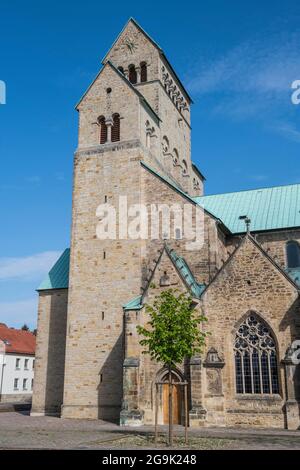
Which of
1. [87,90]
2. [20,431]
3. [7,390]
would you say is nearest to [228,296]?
[20,431]

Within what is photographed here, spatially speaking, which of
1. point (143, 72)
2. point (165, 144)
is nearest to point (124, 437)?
point (165, 144)

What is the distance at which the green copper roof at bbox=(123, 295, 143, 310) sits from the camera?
26784mm

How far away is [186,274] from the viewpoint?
27.6 m

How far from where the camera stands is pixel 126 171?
32281 millimetres

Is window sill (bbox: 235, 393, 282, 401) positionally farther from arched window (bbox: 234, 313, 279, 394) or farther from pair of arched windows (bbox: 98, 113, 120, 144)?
pair of arched windows (bbox: 98, 113, 120, 144)

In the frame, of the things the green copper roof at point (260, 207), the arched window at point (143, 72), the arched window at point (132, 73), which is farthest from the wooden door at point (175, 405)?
the arched window at point (132, 73)

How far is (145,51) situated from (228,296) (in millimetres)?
24177

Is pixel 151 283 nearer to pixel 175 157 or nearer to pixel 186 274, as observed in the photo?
pixel 186 274

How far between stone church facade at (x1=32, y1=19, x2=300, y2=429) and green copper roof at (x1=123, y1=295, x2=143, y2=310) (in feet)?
0.43

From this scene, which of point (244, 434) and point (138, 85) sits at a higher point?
point (138, 85)

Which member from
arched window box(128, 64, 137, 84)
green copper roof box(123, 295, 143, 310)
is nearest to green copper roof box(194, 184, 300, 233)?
green copper roof box(123, 295, 143, 310)

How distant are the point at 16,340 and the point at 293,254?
38.9 meters

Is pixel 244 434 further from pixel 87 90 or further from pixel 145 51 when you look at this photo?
pixel 145 51

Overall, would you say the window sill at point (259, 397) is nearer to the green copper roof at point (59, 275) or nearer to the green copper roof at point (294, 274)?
the green copper roof at point (294, 274)
